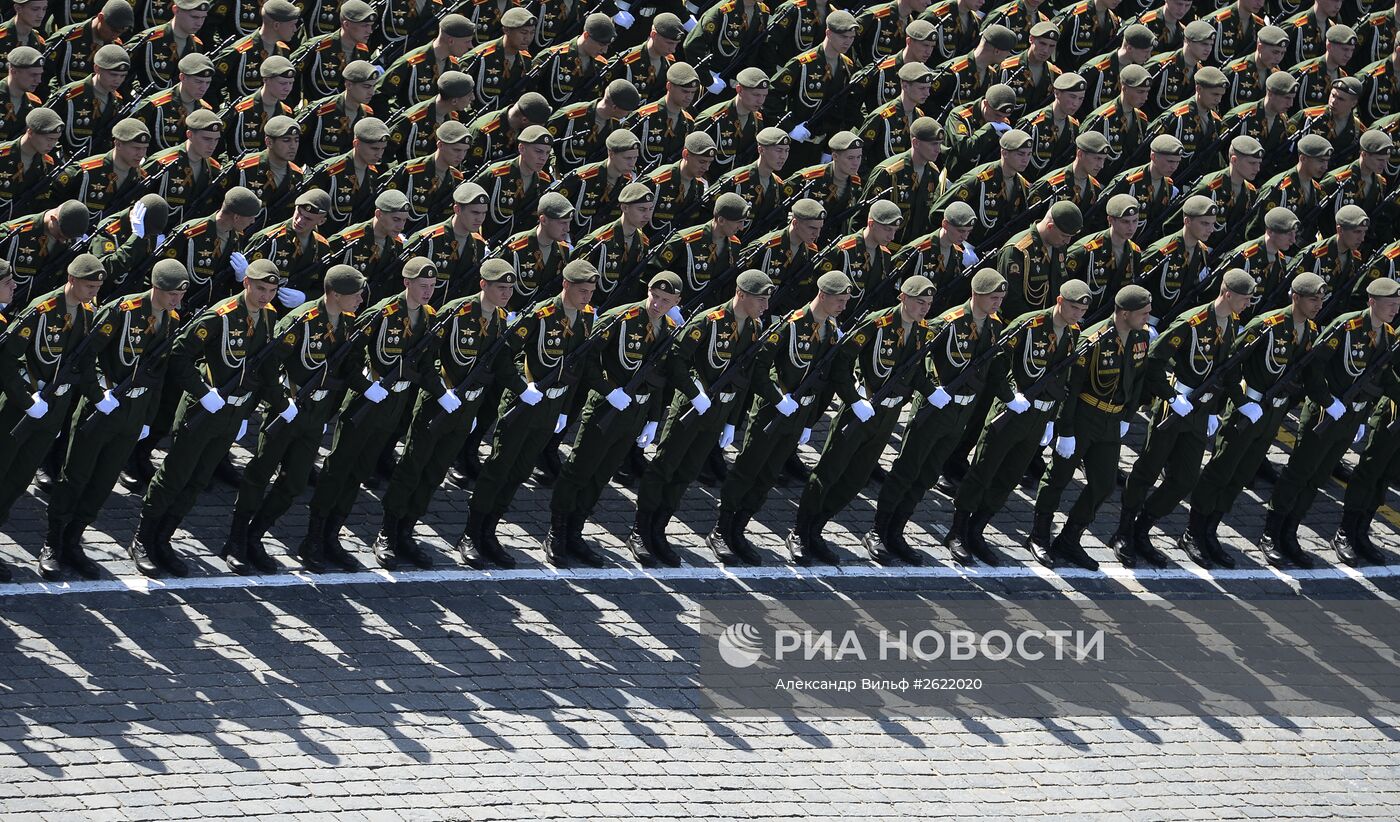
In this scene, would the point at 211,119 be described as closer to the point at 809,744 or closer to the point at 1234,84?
the point at 809,744

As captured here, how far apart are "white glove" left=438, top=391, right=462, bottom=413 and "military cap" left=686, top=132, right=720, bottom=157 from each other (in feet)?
8.64

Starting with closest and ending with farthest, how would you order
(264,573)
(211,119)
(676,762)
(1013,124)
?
(676,762) < (264,573) < (211,119) < (1013,124)

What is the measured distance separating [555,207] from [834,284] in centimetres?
165

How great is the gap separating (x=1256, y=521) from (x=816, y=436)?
9.20 feet

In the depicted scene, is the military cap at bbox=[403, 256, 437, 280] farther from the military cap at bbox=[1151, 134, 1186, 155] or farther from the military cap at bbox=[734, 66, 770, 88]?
the military cap at bbox=[1151, 134, 1186, 155]

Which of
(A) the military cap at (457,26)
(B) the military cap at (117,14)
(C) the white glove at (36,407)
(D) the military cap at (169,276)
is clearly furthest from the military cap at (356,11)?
(C) the white glove at (36,407)

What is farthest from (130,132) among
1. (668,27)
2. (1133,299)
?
(1133,299)

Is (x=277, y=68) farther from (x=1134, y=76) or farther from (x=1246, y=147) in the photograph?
(x=1246, y=147)

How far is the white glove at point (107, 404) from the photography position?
13086mm

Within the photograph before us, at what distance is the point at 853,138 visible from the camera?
15859 mm

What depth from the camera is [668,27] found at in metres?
16.5

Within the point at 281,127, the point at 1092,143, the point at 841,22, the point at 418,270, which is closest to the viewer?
the point at 418,270

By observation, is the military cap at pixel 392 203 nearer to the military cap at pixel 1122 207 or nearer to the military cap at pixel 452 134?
the military cap at pixel 452 134

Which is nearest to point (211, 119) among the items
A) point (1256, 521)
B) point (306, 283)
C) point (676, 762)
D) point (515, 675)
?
point (306, 283)
